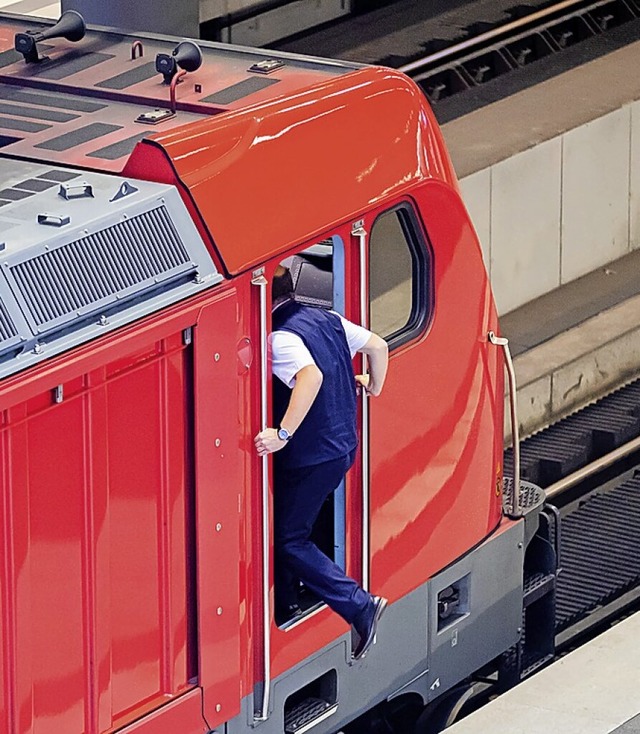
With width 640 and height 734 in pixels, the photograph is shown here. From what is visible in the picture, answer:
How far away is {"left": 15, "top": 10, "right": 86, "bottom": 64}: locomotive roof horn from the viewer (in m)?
6.48

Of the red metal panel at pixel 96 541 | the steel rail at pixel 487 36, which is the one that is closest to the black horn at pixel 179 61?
the red metal panel at pixel 96 541

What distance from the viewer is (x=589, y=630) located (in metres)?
8.85

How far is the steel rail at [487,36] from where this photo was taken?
14.0 meters

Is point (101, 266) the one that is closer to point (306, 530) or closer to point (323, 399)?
point (323, 399)

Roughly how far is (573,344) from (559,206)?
1240 millimetres

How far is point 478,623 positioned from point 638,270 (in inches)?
240

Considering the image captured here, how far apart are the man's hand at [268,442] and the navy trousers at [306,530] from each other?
255 mm

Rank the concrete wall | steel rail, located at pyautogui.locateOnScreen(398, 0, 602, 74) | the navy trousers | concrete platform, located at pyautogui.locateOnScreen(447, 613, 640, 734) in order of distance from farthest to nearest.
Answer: steel rail, located at pyautogui.locateOnScreen(398, 0, 602, 74), the concrete wall, concrete platform, located at pyautogui.locateOnScreen(447, 613, 640, 734), the navy trousers

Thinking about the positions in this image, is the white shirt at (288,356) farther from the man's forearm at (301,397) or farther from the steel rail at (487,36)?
the steel rail at (487,36)

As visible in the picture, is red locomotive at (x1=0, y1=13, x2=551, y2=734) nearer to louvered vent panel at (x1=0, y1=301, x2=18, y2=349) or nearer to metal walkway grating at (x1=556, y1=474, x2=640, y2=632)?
louvered vent panel at (x1=0, y1=301, x2=18, y2=349)

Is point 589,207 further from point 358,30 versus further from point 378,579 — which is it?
point 378,579

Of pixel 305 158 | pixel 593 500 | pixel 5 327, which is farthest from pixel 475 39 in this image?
pixel 5 327

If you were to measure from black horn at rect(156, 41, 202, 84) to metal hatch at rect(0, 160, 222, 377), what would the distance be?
2.63 ft

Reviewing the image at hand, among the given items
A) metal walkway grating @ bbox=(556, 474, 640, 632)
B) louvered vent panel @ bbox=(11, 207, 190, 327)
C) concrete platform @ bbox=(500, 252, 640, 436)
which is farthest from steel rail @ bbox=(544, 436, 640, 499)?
louvered vent panel @ bbox=(11, 207, 190, 327)
